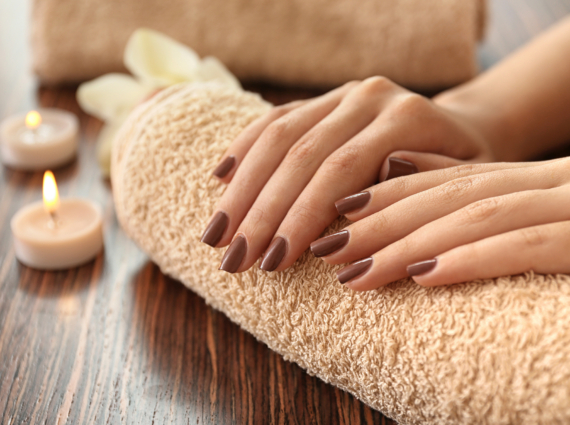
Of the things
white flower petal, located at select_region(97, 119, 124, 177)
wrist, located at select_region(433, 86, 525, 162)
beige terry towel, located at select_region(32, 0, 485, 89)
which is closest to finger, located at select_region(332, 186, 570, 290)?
wrist, located at select_region(433, 86, 525, 162)

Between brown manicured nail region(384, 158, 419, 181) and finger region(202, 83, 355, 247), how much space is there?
86 millimetres

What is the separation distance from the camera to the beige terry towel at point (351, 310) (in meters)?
0.34

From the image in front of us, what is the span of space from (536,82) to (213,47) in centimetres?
49

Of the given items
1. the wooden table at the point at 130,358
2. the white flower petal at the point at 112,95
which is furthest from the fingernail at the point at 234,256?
the white flower petal at the point at 112,95

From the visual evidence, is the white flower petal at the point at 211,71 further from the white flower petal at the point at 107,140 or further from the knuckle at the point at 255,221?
the knuckle at the point at 255,221

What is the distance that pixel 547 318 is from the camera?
346 mm

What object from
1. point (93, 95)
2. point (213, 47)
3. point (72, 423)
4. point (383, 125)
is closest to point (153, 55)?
point (93, 95)

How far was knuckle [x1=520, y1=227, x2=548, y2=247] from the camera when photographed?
0.37 meters

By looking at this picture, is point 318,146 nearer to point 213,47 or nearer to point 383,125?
point 383,125

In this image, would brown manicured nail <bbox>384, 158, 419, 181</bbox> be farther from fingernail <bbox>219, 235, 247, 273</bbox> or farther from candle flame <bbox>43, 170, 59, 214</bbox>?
candle flame <bbox>43, 170, 59, 214</bbox>

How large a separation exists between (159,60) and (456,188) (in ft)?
1.43

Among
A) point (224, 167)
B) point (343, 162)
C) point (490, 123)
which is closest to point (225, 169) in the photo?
point (224, 167)

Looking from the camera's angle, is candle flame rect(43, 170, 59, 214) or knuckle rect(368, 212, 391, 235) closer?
knuckle rect(368, 212, 391, 235)

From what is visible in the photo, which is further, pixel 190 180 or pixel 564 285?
pixel 190 180
